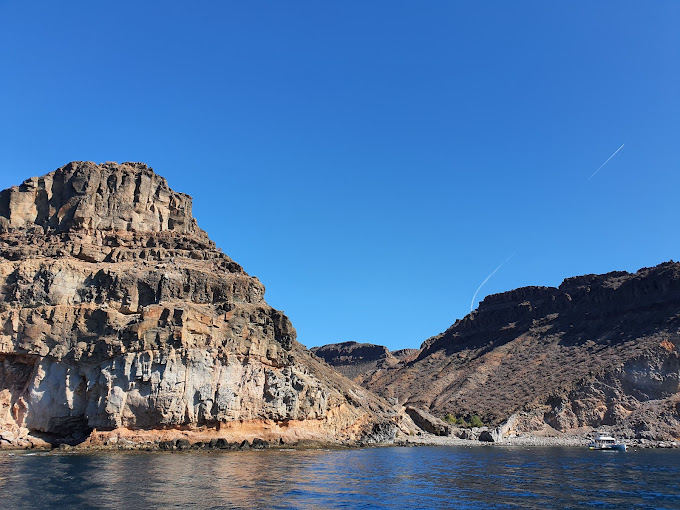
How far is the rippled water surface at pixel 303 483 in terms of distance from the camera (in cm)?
2870

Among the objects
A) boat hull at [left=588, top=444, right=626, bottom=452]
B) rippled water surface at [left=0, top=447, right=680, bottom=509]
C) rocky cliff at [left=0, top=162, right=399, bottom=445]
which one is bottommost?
boat hull at [left=588, top=444, right=626, bottom=452]

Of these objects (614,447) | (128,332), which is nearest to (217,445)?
(128,332)

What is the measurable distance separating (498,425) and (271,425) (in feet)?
207

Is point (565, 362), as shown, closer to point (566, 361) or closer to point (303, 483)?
point (566, 361)

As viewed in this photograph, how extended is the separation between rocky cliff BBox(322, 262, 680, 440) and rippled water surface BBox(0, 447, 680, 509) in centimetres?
6348

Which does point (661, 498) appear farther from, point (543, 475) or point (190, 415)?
point (190, 415)

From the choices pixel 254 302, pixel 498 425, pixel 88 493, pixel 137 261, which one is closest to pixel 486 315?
pixel 498 425

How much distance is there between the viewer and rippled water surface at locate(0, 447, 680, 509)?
28703mm

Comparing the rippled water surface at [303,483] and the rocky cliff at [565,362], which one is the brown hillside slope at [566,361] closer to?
the rocky cliff at [565,362]

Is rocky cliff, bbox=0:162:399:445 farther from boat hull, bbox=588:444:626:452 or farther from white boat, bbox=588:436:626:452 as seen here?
white boat, bbox=588:436:626:452

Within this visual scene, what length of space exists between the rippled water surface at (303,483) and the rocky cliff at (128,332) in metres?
9.10

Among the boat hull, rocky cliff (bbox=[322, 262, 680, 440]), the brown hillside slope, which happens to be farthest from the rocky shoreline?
the brown hillside slope

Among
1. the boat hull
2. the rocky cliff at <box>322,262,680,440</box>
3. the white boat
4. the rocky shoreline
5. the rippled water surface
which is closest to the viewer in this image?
the rippled water surface

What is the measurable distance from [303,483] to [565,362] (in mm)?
112600
